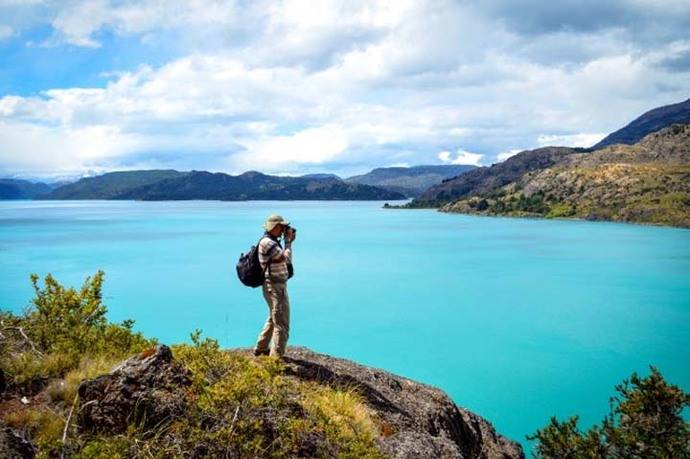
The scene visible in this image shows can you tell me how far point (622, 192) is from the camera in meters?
163

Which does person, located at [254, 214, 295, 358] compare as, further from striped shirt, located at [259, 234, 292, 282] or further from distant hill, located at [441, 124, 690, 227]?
distant hill, located at [441, 124, 690, 227]

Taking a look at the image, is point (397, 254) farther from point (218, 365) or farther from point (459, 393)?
point (218, 365)

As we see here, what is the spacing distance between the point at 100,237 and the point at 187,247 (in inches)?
961

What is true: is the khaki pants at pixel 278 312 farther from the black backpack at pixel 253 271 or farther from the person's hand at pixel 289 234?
the person's hand at pixel 289 234

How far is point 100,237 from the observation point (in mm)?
103625

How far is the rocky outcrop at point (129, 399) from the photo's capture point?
270 inches

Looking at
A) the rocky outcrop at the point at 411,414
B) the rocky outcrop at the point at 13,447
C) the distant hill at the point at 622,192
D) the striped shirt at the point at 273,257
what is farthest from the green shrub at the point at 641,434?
the distant hill at the point at 622,192

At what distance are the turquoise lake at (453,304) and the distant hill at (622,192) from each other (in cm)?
4684

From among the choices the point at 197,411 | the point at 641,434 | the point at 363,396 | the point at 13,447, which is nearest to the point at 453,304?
the point at 641,434

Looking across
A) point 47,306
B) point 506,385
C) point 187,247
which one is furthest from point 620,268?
point 47,306

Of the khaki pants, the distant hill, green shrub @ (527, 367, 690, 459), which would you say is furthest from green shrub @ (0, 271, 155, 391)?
the distant hill

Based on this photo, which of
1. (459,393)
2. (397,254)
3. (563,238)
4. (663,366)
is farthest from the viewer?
(563,238)

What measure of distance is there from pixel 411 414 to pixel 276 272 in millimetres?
4084

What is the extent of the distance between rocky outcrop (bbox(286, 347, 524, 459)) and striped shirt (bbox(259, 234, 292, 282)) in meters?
1.88
